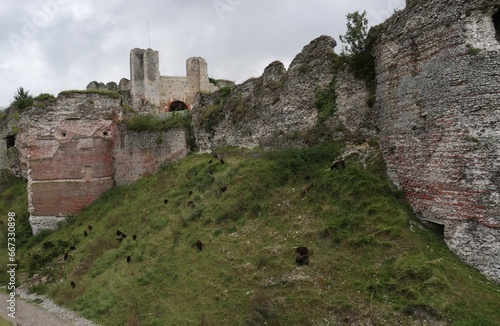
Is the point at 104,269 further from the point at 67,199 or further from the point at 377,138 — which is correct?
the point at 377,138

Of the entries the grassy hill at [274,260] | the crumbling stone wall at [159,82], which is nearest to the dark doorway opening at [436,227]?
the grassy hill at [274,260]

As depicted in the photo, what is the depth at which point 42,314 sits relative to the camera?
42.5 ft

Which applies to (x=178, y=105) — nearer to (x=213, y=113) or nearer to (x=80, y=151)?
(x=80, y=151)

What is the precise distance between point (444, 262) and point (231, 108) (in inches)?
515

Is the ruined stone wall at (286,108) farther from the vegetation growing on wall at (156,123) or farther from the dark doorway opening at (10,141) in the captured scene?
the dark doorway opening at (10,141)

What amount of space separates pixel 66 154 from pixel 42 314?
10225mm

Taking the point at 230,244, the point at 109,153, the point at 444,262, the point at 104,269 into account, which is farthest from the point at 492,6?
the point at 109,153

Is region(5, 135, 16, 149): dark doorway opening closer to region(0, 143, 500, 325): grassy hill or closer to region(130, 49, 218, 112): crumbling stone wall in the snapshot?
region(130, 49, 218, 112): crumbling stone wall

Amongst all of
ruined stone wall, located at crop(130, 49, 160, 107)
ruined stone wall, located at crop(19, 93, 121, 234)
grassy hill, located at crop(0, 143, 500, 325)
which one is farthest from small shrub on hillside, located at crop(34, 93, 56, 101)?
ruined stone wall, located at crop(130, 49, 160, 107)

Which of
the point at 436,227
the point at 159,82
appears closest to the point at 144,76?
the point at 159,82

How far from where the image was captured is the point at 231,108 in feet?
62.2

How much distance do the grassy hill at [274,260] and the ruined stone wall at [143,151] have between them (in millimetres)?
4411

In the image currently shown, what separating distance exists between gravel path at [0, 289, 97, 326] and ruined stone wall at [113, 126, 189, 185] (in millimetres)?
8367

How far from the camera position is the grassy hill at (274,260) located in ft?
24.5
